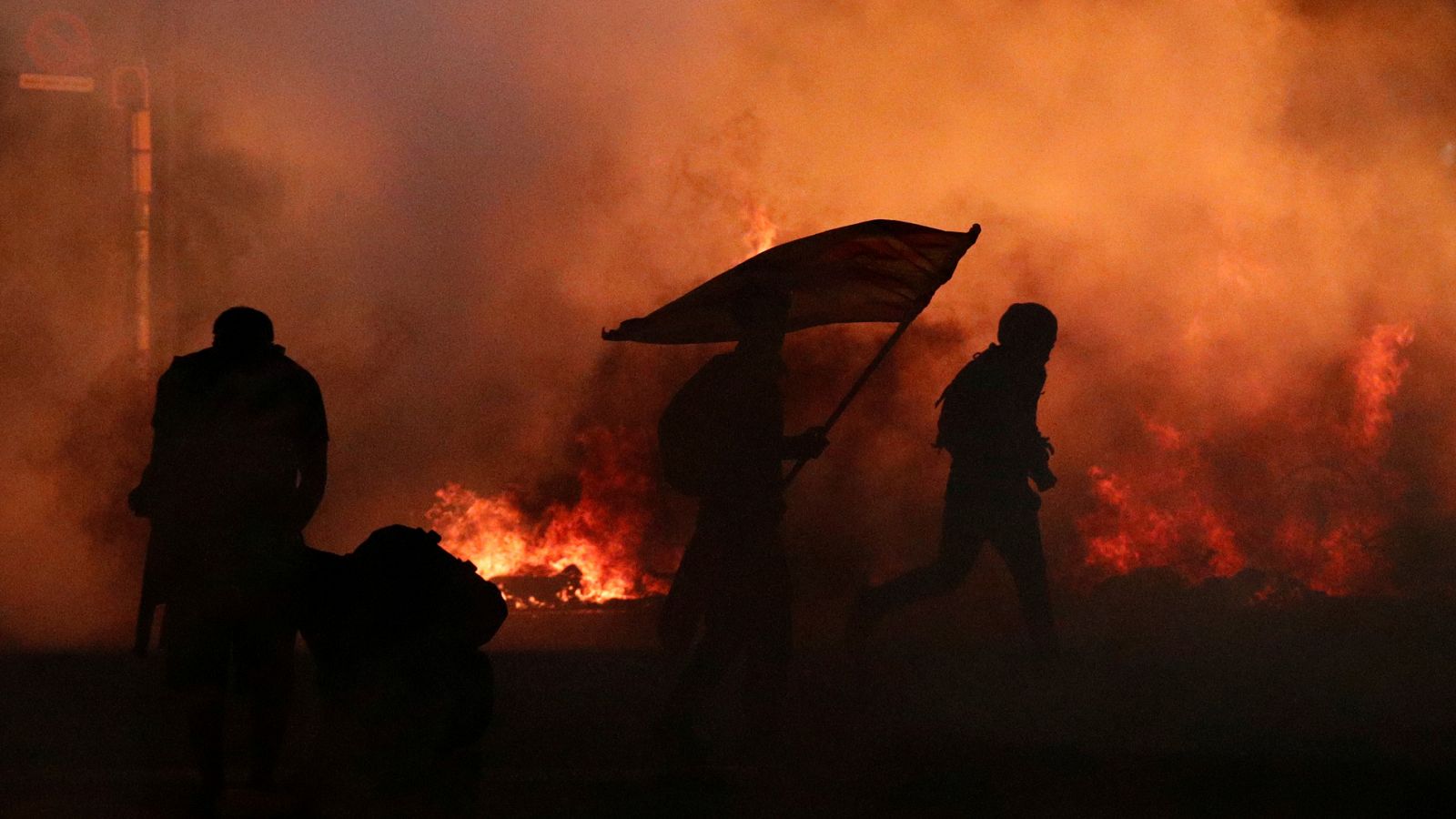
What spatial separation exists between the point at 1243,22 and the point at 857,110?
3.56m

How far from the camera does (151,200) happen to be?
1862cm

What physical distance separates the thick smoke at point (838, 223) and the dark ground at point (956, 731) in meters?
4.89

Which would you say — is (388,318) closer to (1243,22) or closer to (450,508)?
(450,508)

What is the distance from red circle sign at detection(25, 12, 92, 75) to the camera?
1830cm

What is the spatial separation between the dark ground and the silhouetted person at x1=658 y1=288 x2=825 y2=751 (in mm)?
257

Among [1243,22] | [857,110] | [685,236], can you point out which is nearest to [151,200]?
[685,236]

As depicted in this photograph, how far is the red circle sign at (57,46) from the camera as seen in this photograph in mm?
18297

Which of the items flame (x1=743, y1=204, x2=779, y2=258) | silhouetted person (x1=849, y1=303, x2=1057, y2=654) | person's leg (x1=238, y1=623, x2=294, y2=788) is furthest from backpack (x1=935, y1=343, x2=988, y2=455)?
flame (x1=743, y1=204, x2=779, y2=258)

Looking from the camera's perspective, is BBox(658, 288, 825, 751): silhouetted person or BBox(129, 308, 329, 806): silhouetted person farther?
BBox(658, 288, 825, 751): silhouetted person

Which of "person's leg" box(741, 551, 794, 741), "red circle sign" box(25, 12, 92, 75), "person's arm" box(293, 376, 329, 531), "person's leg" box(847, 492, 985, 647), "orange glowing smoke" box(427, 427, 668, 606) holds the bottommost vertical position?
"person's leg" box(741, 551, 794, 741)

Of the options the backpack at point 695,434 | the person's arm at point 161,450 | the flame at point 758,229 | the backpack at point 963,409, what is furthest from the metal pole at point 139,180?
the person's arm at point 161,450

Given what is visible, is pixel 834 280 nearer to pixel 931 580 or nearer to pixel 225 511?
pixel 931 580

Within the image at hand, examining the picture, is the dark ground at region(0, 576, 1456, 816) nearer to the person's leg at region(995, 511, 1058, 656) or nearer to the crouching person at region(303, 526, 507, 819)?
the person's leg at region(995, 511, 1058, 656)

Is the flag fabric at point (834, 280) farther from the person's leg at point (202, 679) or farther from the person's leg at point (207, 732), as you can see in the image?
the person's leg at point (207, 732)
